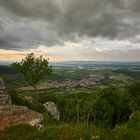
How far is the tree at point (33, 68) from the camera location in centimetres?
6244

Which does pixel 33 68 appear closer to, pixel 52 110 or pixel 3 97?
pixel 52 110

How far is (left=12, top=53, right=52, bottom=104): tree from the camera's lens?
205 feet

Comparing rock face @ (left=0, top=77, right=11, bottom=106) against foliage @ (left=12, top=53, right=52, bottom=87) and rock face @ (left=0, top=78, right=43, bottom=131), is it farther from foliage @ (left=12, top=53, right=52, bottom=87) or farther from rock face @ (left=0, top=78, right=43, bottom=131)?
foliage @ (left=12, top=53, right=52, bottom=87)

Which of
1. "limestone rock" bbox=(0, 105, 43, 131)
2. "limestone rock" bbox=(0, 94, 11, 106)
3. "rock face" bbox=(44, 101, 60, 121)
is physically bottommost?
"rock face" bbox=(44, 101, 60, 121)

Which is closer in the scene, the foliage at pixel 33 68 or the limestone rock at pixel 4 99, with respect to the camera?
the limestone rock at pixel 4 99

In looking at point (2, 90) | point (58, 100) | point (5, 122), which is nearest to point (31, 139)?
point (5, 122)

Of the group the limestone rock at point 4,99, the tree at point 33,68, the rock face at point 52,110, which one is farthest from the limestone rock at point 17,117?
the tree at point 33,68

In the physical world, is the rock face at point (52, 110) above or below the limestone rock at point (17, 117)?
below

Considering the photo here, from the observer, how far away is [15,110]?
16.3 meters

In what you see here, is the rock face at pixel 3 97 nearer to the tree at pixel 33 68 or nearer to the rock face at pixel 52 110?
the rock face at pixel 52 110

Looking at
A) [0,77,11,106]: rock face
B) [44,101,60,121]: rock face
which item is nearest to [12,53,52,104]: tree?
[44,101,60,121]: rock face

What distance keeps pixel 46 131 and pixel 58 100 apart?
61740 millimetres

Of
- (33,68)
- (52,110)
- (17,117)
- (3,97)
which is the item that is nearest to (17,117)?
(17,117)

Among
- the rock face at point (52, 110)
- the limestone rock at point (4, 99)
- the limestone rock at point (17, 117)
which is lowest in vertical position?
the rock face at point (52, 110)
